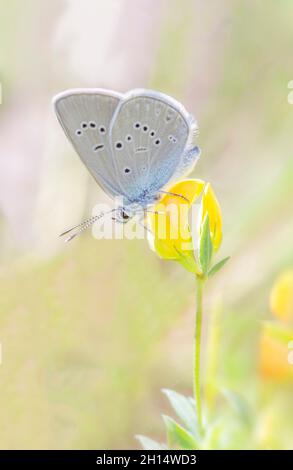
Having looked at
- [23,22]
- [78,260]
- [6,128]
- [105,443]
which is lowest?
[105,443]

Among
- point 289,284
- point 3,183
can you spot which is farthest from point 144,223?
point 3,183

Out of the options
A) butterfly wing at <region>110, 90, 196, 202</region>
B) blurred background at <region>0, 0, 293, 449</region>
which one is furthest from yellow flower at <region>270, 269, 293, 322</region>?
butterfly wing at <region>110, 90, 196, 202</region>

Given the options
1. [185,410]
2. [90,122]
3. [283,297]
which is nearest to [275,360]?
[283,297]

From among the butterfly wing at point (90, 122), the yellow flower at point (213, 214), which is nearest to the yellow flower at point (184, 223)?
the yellow flower at point (213, 214)

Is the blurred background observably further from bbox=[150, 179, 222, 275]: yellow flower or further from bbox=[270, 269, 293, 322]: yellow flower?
bbox=[150, 179, 222, 275]: yellow flower

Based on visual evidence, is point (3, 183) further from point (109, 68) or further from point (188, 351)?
point (188, 351)
